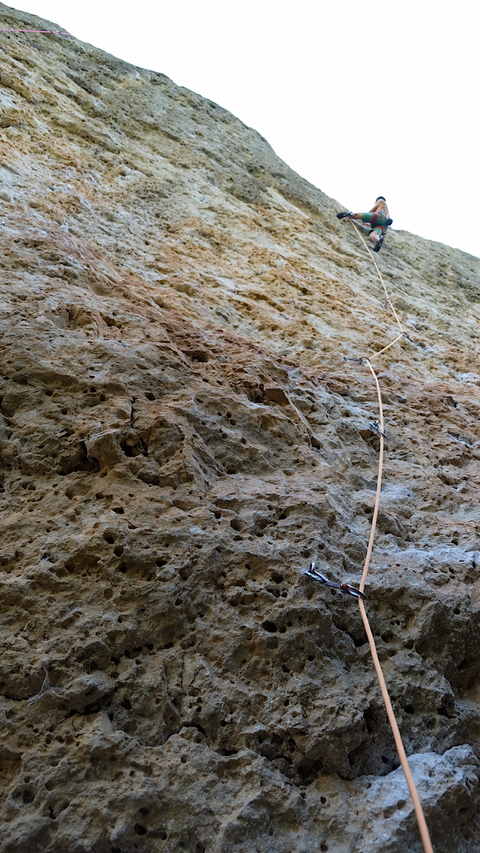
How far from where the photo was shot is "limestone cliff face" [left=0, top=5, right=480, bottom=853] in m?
2.10

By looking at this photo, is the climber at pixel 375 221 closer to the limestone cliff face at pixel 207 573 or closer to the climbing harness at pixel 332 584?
the limestone cliff face at pixel 207 573

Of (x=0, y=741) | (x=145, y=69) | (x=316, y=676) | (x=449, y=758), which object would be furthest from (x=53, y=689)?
(x=145, y=69)

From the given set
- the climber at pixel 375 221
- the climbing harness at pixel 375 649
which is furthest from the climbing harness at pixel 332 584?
the climber at pixel 375 221

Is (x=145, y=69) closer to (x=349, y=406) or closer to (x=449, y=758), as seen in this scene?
(x=349, y=406)

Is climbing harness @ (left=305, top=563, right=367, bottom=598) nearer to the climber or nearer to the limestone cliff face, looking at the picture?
the limestone cliff face

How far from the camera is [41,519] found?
2699 mm

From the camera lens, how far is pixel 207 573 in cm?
268

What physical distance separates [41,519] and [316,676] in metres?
1.39

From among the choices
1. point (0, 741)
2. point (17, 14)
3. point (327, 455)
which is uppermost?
point (17, 14)

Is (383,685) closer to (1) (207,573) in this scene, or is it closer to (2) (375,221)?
(1) (207,573)

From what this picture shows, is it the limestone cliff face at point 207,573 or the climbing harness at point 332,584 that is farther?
the climbing harness at point 332,584

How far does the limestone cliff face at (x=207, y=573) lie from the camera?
2096mm

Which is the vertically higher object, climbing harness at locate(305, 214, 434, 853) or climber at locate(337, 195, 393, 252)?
climber at locate(337, 195, 393, 252)

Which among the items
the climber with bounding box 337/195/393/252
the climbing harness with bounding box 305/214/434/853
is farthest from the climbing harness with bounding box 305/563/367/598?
the climber with bounding box 337/195/393/252
